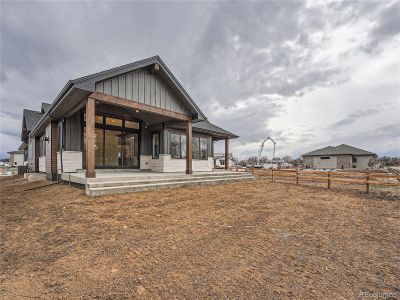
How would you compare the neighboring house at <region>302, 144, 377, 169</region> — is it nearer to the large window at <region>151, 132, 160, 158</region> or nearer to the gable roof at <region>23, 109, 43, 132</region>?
the large window at <region>151, 132, 160, 158</region>

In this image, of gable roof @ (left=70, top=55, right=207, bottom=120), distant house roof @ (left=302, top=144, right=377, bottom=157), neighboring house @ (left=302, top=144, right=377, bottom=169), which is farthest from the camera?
distant house roof @ (left=302, top=144, right=377, bottom=157)

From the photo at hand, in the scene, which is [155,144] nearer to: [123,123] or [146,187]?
[123,123]

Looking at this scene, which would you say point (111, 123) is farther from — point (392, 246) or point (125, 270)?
point (392, 246)

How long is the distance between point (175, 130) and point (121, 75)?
5.26 m

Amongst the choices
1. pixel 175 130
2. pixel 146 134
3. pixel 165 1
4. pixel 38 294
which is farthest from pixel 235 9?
pixel 38 294

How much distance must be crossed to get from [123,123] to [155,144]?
2.31m

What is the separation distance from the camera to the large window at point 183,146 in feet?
42.3

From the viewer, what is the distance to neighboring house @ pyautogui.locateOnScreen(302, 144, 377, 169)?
1462 inches

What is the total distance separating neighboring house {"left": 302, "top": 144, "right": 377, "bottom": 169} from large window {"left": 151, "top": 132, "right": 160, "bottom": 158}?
1476 inches

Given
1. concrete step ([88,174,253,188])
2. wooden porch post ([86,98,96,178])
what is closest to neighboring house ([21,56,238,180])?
wooden porch post ([86,98,96,178])

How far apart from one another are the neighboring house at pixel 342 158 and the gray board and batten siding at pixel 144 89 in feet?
124

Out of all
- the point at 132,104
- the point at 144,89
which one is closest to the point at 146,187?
the point at 132,104

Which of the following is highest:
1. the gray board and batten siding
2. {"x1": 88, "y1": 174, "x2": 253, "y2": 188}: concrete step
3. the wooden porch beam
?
the gray board and batten siding

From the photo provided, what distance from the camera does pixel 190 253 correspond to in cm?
305
